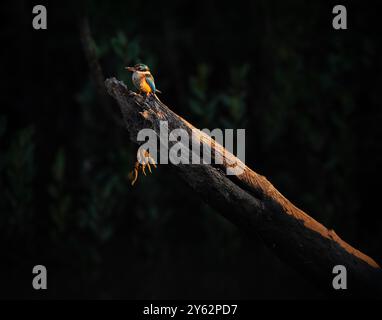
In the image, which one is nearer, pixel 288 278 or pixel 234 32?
pixel 288 278

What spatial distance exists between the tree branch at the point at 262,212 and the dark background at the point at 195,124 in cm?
159

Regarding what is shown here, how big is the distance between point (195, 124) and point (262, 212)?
290cm

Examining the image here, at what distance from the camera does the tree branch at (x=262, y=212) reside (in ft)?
7.72

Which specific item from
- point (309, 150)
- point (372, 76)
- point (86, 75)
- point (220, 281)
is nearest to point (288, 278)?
point (220, 281)

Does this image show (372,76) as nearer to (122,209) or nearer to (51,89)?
(122,209)

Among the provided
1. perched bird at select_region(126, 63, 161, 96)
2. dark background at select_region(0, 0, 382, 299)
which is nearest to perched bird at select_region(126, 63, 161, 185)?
perched bird at select_region(126, 63, 161, 96)

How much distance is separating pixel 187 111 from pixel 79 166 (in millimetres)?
1433

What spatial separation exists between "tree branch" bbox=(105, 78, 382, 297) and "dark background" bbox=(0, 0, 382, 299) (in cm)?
159

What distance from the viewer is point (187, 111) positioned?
18.5 ft

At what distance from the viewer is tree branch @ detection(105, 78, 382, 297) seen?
2.35 m

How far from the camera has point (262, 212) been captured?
242 cm

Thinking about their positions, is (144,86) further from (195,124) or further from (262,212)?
(195,124)

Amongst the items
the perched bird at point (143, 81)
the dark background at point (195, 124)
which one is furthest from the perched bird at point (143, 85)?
the dark background at point (195, 124)
